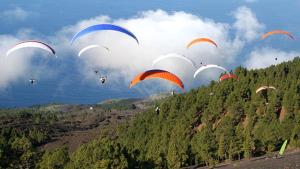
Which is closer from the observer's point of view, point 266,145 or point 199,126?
point 266,145

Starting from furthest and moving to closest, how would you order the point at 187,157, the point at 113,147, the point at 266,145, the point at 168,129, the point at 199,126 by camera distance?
the point at 199,126 → the point at 168,129 → the point at 266,145 → the point at 187,157 → the point at 113,147

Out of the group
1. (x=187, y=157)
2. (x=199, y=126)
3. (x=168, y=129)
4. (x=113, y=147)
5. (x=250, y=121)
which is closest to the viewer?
(x=113, y=147)

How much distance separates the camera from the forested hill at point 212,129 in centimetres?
8038

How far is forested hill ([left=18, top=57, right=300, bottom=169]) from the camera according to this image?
80.4m

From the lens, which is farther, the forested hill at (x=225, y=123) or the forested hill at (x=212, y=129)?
the forested hill at (x=225, y=123)

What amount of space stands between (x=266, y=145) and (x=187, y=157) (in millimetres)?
18491

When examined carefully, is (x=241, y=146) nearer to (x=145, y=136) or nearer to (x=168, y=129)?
(x=168, y=129)

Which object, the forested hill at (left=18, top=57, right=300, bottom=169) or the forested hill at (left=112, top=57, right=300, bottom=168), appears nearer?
the forested hill at (left=18, top=57, right=300, bottom=169)

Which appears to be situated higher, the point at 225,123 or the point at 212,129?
the point at 225,123

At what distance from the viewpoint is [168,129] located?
144625 mm

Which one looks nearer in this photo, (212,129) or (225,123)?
(225,123)

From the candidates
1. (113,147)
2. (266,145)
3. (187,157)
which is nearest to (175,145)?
(187,157)

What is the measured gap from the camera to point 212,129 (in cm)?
13650

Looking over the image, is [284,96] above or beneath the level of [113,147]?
above
